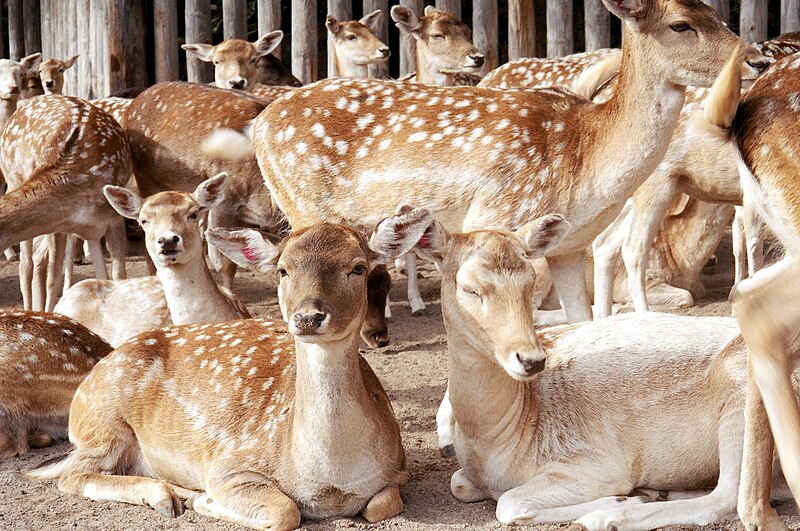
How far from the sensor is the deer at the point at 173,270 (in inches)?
258

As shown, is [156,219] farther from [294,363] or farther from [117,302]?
[294,363]

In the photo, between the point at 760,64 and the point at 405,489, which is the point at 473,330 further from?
the point at 760,64

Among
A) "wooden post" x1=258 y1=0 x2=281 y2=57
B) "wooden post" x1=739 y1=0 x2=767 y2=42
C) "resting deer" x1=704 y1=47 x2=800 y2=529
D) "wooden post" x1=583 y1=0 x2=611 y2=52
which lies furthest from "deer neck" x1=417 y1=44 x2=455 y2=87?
"resting deer" x1=704 y1=47 x2=800 y2=529

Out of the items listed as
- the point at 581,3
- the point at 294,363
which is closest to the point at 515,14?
the point at 581,3

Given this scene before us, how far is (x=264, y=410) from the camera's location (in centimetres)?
487

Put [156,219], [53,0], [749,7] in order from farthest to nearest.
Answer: [53,0] → [749,7] → [156,219]

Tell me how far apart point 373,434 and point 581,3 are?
32.0 ft

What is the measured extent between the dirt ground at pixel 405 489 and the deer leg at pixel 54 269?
94.0 inches

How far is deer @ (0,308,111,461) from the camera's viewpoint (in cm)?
570

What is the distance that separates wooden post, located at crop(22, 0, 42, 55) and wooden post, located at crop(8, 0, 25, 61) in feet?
0.63

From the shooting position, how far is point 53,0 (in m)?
12.6

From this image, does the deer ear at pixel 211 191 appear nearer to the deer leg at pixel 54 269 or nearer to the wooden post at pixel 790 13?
the deer leg at pixel 54 269

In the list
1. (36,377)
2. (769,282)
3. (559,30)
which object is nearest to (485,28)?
(559,30)

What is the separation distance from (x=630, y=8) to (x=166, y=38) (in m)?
6.06
